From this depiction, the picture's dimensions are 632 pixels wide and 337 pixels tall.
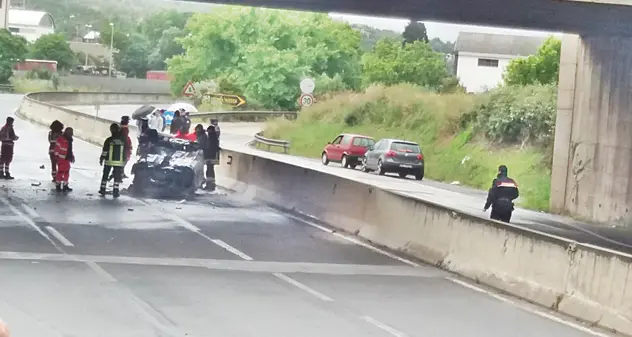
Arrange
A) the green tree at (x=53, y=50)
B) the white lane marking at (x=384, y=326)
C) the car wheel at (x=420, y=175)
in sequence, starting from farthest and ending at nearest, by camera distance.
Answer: the green tree at (x=53, y=50) → the car wheel at (x=420, y=175) → the white lane marking at (x=384, y=326)

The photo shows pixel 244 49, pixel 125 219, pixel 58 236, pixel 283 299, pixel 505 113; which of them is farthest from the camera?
pixel 244 49

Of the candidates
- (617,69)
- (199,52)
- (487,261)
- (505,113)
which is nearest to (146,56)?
(199,52)

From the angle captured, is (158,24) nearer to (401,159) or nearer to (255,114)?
(255,114)

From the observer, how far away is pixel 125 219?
19406mm

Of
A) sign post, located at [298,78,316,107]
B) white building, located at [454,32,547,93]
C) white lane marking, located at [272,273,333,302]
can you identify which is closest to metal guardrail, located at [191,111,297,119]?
sign post, located at [298,78,316,107]

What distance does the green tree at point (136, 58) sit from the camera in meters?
136

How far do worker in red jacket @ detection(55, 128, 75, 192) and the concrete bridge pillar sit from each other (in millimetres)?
13360

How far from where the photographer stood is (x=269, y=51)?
8244 centimetres

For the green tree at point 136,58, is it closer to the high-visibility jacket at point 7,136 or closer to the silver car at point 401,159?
the silver car at point 401,159

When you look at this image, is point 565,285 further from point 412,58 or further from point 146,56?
point 146,56

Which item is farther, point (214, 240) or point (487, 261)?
point (214, 240)

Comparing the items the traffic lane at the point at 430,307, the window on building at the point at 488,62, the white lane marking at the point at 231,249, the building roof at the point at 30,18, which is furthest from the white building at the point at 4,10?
the window on building at the point at 488,62

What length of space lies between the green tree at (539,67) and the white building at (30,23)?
111 m

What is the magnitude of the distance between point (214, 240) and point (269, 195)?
6773 mm
